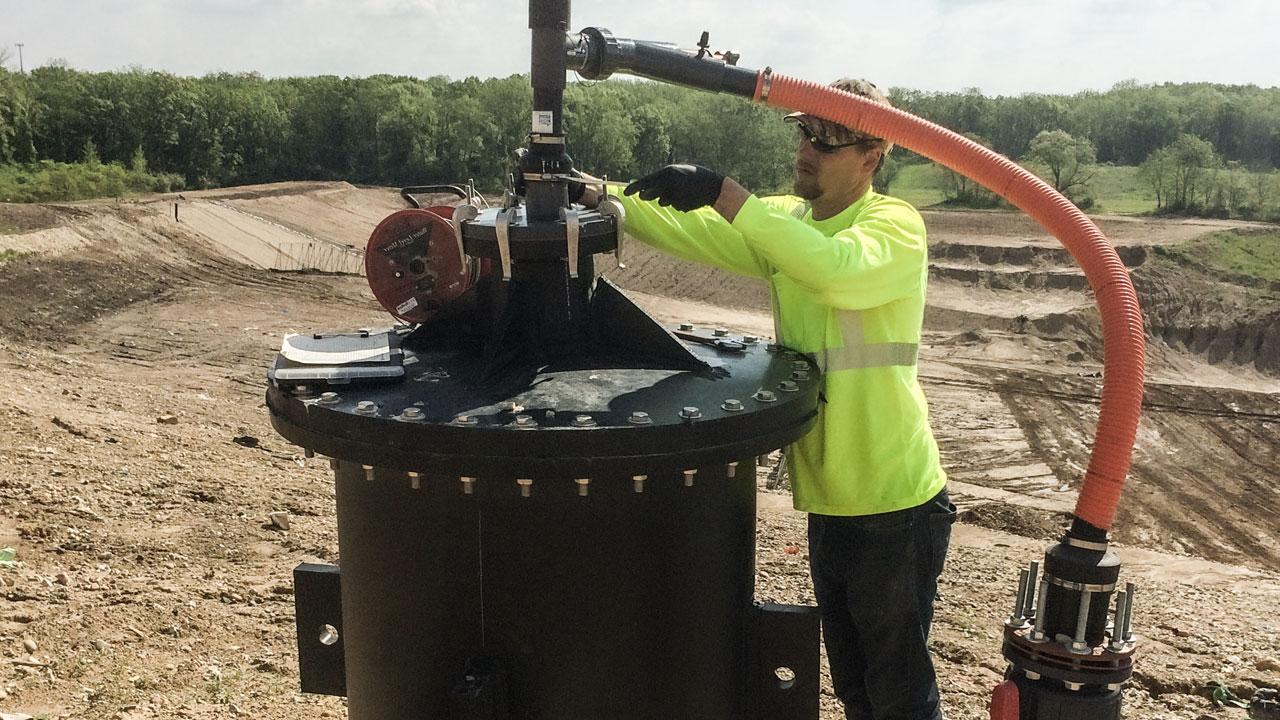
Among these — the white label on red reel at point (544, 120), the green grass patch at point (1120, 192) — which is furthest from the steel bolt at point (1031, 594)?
the green grass patch at point (1120, 192)

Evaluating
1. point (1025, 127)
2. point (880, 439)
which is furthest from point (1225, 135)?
point (880, 439)

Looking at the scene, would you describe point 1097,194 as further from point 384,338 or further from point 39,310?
point 384,338

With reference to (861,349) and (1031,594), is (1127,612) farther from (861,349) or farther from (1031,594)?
(861,349)

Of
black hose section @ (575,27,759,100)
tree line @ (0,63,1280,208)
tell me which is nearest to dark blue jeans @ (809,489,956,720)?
black hose section @ (575,27,759,100)

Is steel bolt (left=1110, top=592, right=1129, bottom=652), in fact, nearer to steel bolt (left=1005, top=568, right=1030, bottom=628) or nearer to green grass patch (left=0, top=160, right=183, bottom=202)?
steel bolt (left=1005, top=568, right=1030, bottom=628)

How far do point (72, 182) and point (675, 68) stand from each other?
25.2 meters

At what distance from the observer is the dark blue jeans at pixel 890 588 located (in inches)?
102

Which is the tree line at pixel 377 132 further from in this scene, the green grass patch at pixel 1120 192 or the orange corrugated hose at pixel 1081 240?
the orange corrugated hose at pixel 1081 240

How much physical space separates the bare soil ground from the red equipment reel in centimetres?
207

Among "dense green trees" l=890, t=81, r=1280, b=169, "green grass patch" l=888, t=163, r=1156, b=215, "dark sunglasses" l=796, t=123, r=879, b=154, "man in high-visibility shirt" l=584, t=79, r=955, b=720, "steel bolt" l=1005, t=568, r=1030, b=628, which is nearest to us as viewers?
"steel bolt" l=1005, t=568, r=1030, b=628

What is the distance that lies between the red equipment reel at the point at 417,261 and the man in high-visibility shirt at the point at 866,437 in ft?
1.50

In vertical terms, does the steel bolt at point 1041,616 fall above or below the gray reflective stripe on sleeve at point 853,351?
below

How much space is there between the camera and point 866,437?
8.40 ft

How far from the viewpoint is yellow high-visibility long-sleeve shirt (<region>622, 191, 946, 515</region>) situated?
7.84 feet
